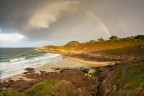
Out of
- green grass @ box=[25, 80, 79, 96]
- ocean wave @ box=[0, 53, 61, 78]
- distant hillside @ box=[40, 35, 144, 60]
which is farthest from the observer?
distant hillside @ box=[40, 35, 144, 60]

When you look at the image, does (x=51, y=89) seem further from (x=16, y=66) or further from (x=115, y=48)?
(x=115, y=48)

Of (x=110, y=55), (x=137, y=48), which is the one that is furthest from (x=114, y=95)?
(x=137, y=48)

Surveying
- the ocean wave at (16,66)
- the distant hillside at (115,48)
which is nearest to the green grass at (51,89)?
the ocean wave at (16,66)

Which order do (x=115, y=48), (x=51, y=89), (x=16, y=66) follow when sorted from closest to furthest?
1. (x=51, y=89)
2. (x=16, y=66)
3. (x=115, y=48)

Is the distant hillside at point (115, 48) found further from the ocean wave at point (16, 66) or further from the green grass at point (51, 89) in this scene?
the green grass at point (51, 89)

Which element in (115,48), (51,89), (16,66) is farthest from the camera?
(115,48)

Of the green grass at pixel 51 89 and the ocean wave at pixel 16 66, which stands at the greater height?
the green grass at pixel 51 89

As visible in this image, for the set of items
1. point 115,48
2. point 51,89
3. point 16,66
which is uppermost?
point 115,48

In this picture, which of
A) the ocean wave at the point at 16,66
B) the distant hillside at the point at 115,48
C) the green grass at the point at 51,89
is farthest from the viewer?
the distant hillside at the point at 115,48

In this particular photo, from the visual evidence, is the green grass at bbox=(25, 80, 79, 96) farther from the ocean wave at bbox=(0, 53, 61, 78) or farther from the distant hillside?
the distant hillside

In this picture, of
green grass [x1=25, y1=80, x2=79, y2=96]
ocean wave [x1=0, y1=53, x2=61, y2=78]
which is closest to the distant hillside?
ocean wave [x1=0, y1=53, x2=61, y2=78]

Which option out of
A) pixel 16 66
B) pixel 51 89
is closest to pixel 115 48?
pixel 16 66

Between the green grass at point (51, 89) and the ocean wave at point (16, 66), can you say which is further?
the ocean wave at point (16, 66)

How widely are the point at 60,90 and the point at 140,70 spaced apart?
8.64 metres
